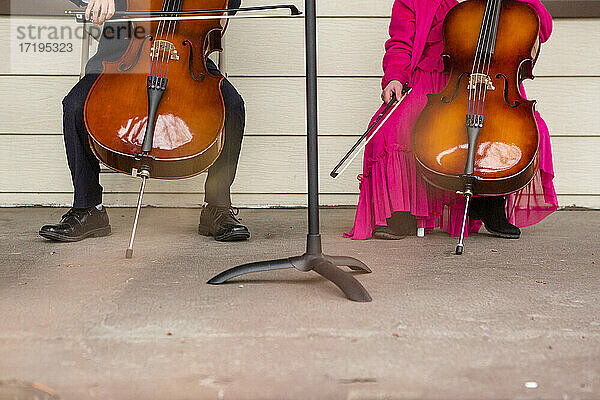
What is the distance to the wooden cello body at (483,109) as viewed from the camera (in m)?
1.67

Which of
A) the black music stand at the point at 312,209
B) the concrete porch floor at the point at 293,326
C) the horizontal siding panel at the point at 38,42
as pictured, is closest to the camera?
the concrete porch floor at the point at 293,326

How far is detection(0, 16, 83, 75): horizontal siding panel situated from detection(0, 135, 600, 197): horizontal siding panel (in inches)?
10.1

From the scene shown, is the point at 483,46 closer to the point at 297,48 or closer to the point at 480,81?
the point at 480,81

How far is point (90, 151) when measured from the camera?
6.04 feet

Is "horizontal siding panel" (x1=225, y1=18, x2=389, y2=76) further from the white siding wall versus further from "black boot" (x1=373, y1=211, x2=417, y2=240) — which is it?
"black boot" (x1=373, y1=211, x2=417, y2=240)

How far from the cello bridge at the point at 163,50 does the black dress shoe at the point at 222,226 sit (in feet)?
1.52

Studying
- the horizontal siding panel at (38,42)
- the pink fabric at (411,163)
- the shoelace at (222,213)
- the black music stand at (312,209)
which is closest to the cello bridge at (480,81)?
the pink fabric at (411,163)

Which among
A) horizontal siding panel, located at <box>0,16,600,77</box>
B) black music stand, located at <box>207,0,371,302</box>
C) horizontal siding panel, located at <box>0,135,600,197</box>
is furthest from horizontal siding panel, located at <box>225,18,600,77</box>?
black music stand, located at <box>207,0,371,302</box>

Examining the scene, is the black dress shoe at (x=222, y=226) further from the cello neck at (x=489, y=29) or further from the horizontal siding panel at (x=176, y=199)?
the cello neck at (x=489, y=29)

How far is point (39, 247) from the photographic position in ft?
5.58

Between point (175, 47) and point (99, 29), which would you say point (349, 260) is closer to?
point (175, 47)

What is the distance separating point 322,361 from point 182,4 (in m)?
1.15

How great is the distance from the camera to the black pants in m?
1.81

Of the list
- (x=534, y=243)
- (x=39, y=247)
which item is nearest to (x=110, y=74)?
(x=39, y=247)
